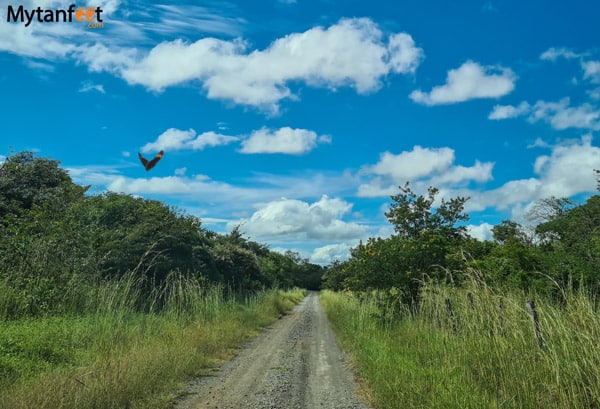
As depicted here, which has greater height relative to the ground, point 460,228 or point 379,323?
point 460,228

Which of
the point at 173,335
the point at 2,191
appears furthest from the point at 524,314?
the point at 2,191

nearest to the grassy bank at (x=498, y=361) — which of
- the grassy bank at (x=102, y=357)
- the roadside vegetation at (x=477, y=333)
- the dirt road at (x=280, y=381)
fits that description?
the roadside vegetation at (x=477, y=333)

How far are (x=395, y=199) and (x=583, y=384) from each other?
1971 cm

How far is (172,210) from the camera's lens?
23.6 metres

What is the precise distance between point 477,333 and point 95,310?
8.25 m

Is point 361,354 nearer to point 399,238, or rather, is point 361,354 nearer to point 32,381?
point 399,238

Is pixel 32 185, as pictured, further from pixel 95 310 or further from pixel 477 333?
pixel 477 333

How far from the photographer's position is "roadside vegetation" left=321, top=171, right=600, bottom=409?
490 cm

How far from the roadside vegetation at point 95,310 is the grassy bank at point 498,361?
13.5 ft

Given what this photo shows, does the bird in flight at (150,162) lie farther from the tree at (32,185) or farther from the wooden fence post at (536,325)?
the tree at (32,185)

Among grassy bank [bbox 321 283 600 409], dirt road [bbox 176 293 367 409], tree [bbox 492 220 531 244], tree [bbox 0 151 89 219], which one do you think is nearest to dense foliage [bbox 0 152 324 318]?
tree [bbox 0 151 89 219]

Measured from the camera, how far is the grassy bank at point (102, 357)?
6.23 m

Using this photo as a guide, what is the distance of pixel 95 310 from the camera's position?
10188 millimetres

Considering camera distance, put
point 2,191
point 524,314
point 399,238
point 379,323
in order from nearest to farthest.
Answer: point 524,314
point 379,323
point 399,238
point 2,191
